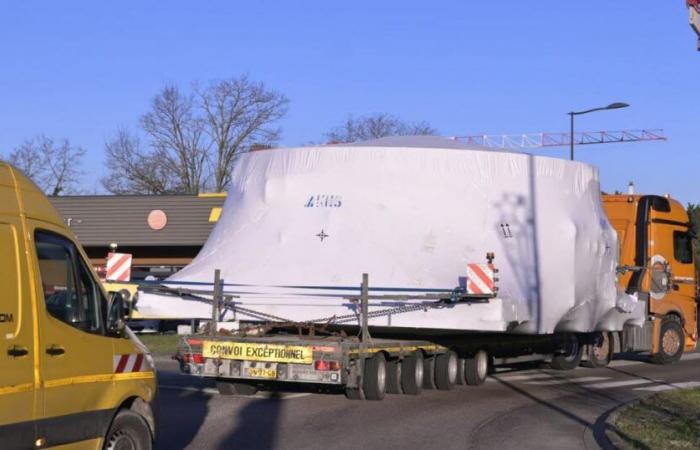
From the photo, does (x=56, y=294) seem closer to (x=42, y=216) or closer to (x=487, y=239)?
(x=42, y=216)

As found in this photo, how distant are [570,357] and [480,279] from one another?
7995mm

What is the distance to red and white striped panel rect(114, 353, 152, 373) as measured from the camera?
29.1 ft

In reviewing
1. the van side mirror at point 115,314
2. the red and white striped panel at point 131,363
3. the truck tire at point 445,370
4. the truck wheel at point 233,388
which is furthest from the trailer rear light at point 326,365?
the van side mirror at point 115,314

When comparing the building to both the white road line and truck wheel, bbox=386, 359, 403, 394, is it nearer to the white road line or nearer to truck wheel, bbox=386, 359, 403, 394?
the white road line

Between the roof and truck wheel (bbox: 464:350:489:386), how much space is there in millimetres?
23503

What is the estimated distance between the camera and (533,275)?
16.7m

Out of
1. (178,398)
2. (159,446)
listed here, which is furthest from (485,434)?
(178,398)

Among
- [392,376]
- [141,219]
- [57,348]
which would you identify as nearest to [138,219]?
[141,219]

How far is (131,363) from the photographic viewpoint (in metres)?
9.09

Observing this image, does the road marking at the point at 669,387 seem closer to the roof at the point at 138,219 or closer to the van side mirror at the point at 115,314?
the van side mirror at the point at 115,314

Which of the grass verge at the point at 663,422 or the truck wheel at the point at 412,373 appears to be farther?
the truck wheel at the point at 412,373

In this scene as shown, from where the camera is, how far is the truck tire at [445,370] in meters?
17.4

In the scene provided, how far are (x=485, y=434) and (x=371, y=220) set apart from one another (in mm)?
4388

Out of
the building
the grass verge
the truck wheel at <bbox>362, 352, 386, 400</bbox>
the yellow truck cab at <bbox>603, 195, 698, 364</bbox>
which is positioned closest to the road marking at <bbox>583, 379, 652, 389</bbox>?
the grass verge
